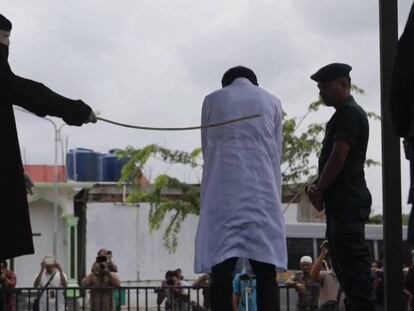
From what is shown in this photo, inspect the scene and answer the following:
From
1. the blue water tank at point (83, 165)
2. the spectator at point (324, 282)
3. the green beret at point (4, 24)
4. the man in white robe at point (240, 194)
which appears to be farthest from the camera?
the blue water tank at point (83, 165)

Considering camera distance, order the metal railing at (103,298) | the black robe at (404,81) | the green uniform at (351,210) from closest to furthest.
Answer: the black robe at (404,81) → the green uniform at (351,210) → the metal railing at (103,298)

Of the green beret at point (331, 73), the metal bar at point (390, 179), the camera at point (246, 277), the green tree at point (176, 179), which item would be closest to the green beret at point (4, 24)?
the green beret at point (331, 73)

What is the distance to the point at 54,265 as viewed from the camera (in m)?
17.4

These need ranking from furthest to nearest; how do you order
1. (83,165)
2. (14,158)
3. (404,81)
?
(83,165)
(14,158)
(404,81)

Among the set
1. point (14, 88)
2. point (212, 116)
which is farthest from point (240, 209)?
point (14, 88)

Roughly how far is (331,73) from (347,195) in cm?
80

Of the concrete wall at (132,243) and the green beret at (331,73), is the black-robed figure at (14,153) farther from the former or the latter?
the concrete wall at (132,243)

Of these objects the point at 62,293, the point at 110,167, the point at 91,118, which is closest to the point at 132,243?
the point at 110,167

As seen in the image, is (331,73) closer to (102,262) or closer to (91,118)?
(91,118)

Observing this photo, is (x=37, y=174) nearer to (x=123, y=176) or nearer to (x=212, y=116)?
(x=123, y=176)

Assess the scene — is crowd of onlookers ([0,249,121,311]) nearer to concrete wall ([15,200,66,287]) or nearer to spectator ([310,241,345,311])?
spectator ([310,241,345,311])

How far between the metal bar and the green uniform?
6.7 inches

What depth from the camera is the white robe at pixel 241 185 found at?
270 inches

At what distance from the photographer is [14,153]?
5.80m
